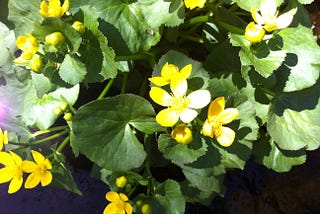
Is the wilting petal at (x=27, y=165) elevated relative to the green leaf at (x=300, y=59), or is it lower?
lower

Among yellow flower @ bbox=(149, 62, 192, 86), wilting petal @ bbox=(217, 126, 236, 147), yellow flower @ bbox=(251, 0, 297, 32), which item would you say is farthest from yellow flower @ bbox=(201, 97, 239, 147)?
yellow flower @ bbox=(251, 0, 297, 32)

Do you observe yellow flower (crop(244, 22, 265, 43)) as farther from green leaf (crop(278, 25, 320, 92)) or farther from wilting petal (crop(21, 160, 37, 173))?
wilting petal (crop(21, 160, 37, 173))

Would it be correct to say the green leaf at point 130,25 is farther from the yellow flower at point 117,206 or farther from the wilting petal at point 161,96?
the yellow flower at point 117,206

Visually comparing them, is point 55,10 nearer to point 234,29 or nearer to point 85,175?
point 234,29

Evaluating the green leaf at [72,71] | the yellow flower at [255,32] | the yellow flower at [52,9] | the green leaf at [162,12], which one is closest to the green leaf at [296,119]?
the yellow flower at [255,32]

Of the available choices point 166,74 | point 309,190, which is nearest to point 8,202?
point 166,74

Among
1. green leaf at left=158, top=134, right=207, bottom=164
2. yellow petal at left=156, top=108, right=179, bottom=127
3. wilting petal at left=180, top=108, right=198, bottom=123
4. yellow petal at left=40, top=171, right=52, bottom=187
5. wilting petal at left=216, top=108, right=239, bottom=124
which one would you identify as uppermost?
wilting petal at left=180, top=108, right=198, bottom=123
